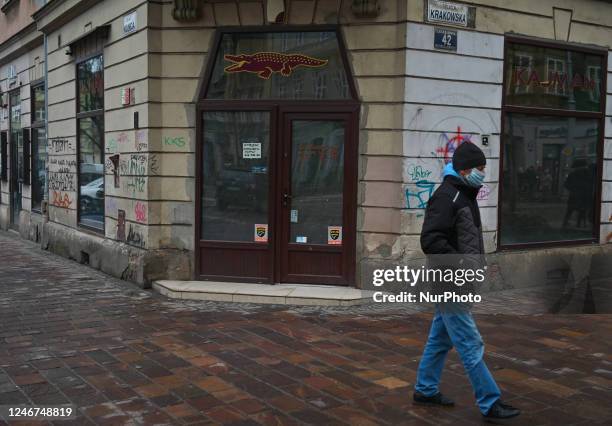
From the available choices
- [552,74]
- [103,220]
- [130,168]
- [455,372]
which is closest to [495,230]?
[552,74]

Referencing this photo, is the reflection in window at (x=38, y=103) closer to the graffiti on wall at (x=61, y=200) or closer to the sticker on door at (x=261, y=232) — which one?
the graffiti on wall at (x=61, y=200)

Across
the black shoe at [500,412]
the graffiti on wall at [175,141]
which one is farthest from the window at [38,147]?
the black shoe at [500,412]

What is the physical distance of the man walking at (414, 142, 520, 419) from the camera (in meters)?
4.37

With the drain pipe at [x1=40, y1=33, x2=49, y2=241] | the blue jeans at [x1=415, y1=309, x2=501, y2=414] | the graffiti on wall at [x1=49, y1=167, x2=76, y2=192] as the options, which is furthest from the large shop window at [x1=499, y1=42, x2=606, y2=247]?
the drain pipe at [x1=40, y1=33, x2=49, y2=241]

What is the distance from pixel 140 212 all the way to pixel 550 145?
6254 millimetres

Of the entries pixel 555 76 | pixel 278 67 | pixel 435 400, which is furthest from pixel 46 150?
pixel 435 400

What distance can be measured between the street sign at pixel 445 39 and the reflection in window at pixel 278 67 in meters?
1.27

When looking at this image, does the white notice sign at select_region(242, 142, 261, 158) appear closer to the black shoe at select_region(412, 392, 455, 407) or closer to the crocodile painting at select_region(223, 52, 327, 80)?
the crocodile painting at select_region(223, 52, 327, 80)

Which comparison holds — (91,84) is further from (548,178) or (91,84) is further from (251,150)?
(548,178)

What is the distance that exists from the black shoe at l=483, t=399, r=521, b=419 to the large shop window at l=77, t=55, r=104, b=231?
318 inches

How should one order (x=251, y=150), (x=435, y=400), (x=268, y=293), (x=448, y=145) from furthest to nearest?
(x=251, y=150) < (x=448, y=145) < (x=268, y=293) < (x=435, y=400)

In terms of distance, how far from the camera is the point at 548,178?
1002 cm

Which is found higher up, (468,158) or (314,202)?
(468,158)

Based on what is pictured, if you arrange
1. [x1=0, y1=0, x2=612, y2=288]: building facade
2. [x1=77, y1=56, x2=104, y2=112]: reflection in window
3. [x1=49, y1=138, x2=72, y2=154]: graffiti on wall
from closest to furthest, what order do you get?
[x1=0, y1=0, x2=612, y2=288]: building facade
[x1=77, y1=56, x2=104, y2=112]: reflection in window
[x1=49, y1=138, x2=72, y2=154]: graffiti on wall
